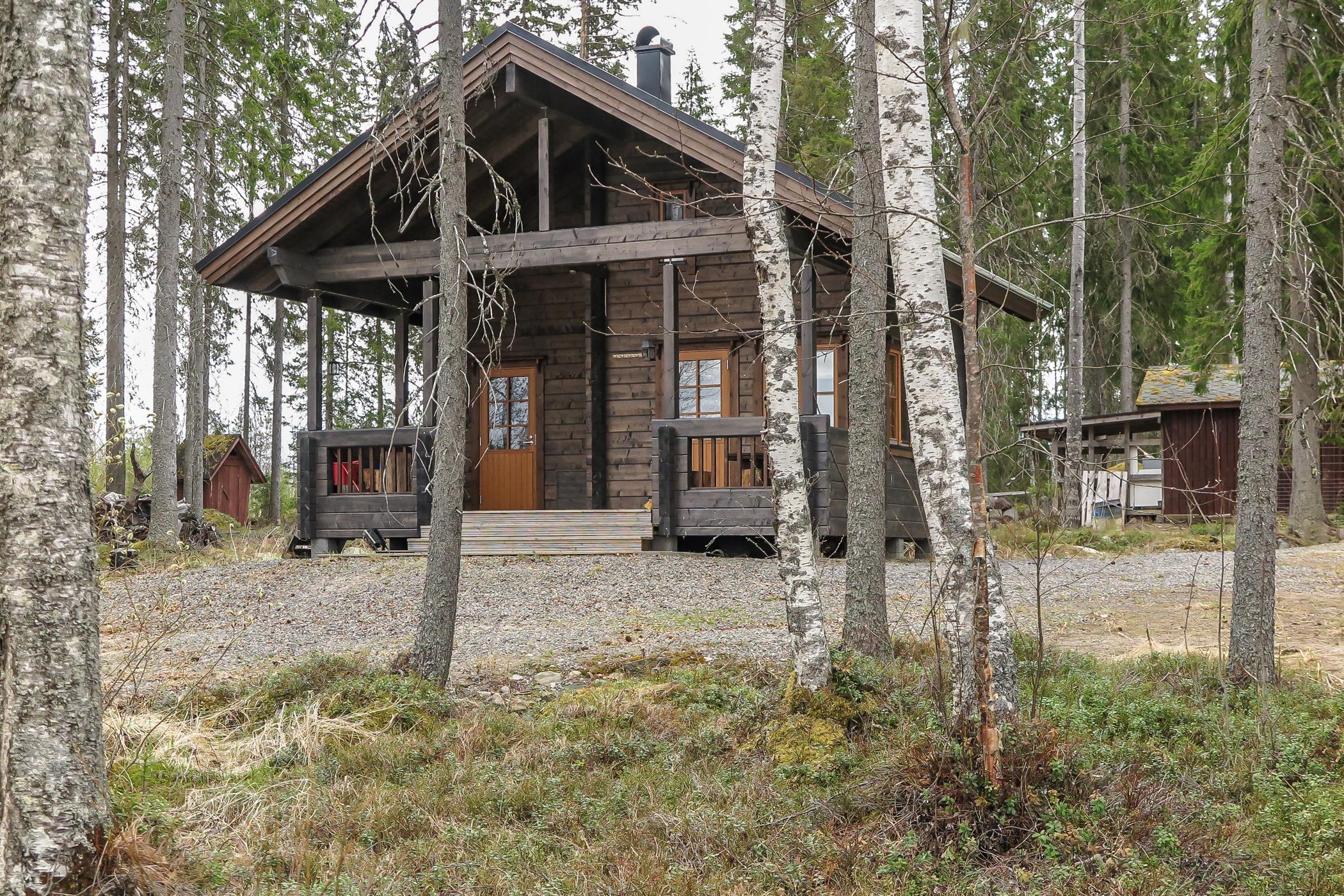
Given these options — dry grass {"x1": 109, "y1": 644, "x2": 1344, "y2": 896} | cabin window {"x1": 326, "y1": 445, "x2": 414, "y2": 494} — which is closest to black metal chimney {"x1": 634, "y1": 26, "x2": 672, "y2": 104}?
cabin window {"x1": 326, "y1": 445, "x2": 414, "y2": 494}

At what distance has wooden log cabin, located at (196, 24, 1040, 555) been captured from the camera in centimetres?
1262

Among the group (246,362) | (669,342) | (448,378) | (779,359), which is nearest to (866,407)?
(779,359)

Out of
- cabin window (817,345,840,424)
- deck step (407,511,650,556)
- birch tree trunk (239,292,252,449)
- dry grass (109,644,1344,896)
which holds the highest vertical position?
birch tree trunk (239,292,252,449)

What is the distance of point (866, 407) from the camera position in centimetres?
719

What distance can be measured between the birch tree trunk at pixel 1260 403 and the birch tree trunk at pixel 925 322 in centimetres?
236

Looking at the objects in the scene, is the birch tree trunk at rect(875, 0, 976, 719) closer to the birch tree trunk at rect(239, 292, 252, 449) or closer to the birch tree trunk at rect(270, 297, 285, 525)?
the birch tree trunk at rect(270, 297, 285, 525)

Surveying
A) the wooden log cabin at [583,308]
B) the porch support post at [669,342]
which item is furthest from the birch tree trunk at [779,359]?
the porch support post at [669,342]

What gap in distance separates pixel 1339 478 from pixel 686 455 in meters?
17.5

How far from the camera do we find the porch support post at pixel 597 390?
15109 mm

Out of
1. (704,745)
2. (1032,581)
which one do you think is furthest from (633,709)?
(1032,581)

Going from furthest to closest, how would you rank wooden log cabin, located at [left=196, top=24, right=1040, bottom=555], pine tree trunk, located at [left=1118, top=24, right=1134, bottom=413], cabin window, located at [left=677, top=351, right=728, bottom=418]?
pine tree trunk, located at [left=1118, top=24, right=1134, bottom=413], cabin window, located at [left=677, top=351, right=728, bottom=418], wooden log cabin, located at [left=196, top=24, right=1040, bottom=555]

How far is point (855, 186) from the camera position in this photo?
7402 millimetres

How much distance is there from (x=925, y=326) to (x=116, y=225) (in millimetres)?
19233

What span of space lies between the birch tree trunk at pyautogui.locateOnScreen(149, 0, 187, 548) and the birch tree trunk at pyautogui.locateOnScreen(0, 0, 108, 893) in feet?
44.6
